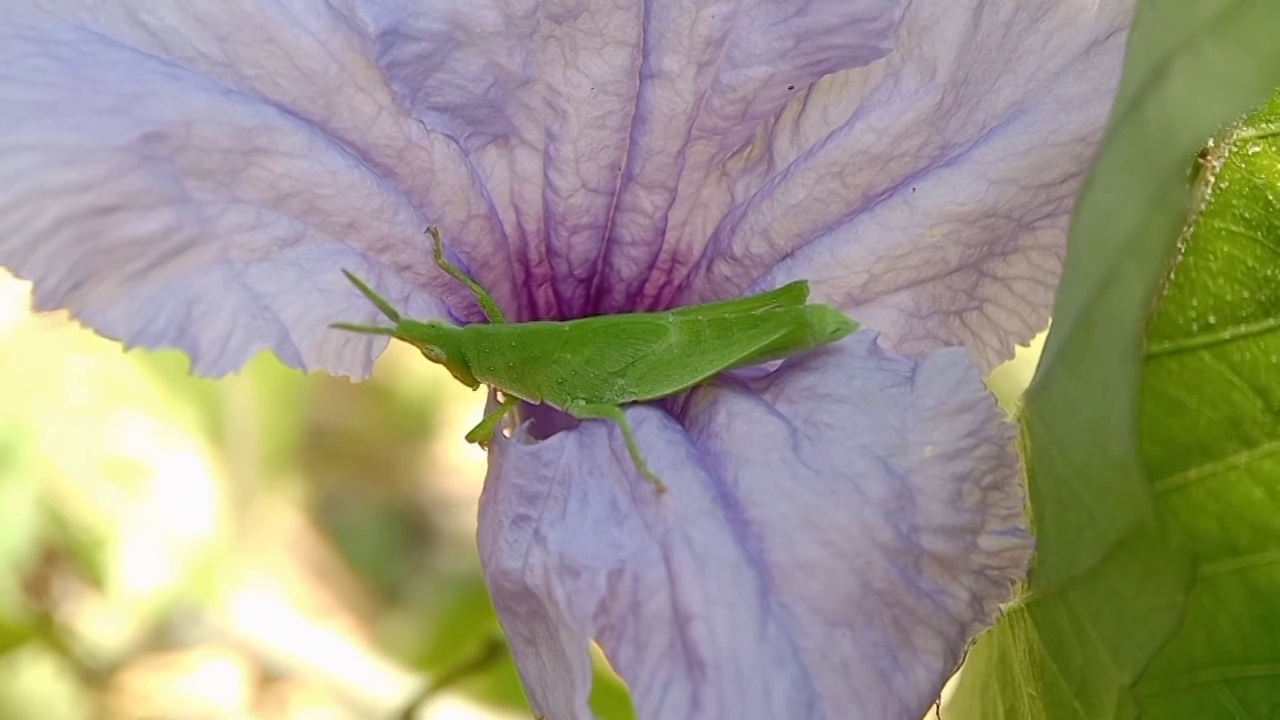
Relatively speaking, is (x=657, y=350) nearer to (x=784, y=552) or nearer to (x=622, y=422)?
(x=622, y=422)

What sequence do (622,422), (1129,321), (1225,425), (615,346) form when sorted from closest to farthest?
(1129,321) → (1225,425) → (622,422) → (615,346)

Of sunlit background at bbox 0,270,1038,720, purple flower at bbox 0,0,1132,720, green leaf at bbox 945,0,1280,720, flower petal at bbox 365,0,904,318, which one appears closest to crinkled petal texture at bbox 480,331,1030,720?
purple flower at bbox 0,0,1132,720

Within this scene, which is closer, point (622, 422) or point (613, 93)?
point (622, 422)

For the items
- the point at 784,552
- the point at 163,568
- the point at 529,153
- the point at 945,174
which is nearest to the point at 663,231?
the point at 529,153

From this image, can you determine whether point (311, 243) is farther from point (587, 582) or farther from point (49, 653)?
point (49, 653)

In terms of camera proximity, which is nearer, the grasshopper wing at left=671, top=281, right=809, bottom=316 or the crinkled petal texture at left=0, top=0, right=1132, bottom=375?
the crinkled petal texture at left=0, top=0, right=1132, bottom=375

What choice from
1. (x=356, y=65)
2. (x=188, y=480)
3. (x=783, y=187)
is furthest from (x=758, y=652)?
(x=188, y=480)

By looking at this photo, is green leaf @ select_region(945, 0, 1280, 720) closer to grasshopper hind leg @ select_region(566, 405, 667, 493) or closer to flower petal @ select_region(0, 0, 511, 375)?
grasshopper hind leg @ select_region(566, 405, 667, 493)
